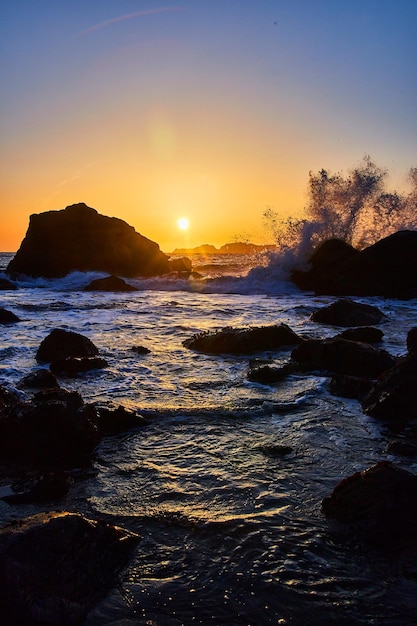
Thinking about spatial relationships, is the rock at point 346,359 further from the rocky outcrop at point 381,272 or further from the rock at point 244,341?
the rocky outcrop at point 381,272

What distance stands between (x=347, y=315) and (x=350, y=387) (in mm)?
6660

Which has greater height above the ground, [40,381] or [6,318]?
[6,318]

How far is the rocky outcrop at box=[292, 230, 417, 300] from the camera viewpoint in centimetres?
1997

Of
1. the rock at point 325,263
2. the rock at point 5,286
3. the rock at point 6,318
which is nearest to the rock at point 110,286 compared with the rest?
the rock at point 5,286

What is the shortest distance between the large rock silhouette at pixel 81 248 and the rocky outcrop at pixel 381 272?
640 inches

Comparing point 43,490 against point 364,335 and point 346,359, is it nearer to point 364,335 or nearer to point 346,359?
point 346,359

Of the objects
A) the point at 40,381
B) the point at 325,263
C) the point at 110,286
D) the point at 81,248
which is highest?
the point at 81,248

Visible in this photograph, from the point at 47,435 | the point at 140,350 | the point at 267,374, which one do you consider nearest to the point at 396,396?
the point at 267,374

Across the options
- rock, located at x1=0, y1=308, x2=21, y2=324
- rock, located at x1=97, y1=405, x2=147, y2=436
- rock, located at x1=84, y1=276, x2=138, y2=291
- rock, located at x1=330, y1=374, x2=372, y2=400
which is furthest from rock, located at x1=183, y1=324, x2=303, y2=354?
rock, located at x1=84, y1=276, x2=138, y2=291

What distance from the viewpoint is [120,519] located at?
3.11 m

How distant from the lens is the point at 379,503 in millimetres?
2961

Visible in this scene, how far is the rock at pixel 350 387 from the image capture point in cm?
598

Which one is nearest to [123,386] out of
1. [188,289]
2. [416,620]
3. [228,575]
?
[228,575]

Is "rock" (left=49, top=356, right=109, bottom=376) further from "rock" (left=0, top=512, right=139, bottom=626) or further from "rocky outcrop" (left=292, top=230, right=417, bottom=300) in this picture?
"rocky outcrop" (left=292, top=230, right=417, bottom=300)
